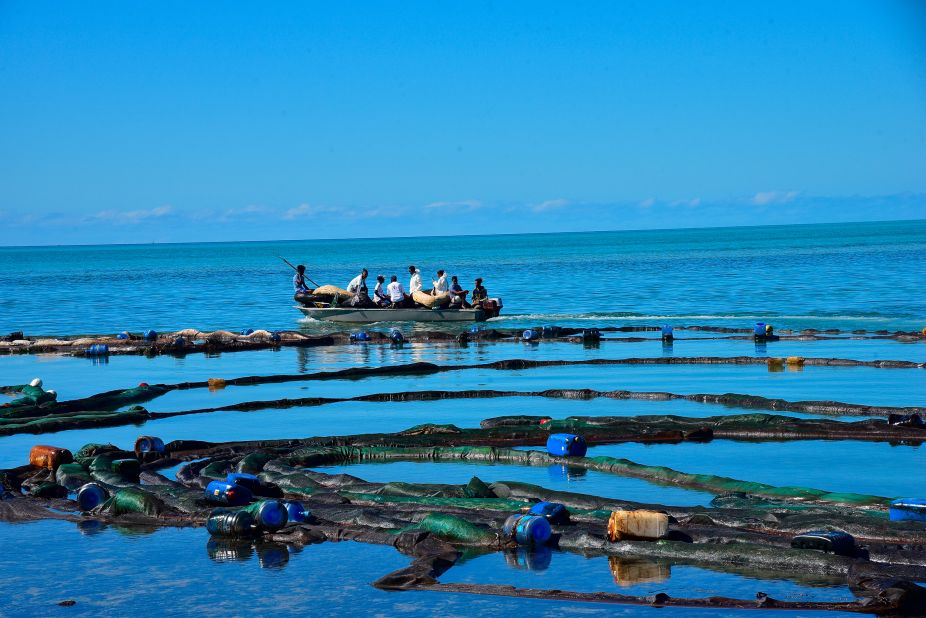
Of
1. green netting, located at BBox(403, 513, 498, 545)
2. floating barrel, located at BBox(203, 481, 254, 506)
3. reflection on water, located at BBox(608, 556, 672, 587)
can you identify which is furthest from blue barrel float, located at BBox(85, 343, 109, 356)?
reflection on water, located at BBox(608, 556, 672, 587)

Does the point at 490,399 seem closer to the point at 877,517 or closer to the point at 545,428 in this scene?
the point at 545,428

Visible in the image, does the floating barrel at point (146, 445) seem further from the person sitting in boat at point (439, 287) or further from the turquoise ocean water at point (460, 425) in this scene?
the person sitting in boat at point (439, 287)

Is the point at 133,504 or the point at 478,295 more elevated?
the point at 478,295

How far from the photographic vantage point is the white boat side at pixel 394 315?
3478cm

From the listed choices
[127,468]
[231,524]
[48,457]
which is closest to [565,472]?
[231,524]

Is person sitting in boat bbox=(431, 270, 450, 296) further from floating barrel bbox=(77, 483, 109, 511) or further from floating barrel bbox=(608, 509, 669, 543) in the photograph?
floating barrel bbox=(608, 509, 669, 543)

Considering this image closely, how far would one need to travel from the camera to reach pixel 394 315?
3525 cm

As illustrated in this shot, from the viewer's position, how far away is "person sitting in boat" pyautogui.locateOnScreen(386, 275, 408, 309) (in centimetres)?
3462

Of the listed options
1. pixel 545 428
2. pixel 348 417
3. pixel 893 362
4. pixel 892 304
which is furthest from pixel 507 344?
pixel 892 304

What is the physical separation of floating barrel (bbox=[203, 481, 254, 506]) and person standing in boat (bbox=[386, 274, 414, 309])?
78.2 feet

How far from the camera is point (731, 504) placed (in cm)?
1019

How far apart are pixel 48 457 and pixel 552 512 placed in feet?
20.3

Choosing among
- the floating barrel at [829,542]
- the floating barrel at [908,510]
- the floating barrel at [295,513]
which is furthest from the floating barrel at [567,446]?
the floating barrel at [829,542]

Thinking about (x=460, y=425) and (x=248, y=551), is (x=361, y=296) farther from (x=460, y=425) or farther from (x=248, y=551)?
(x=248, y=551)
